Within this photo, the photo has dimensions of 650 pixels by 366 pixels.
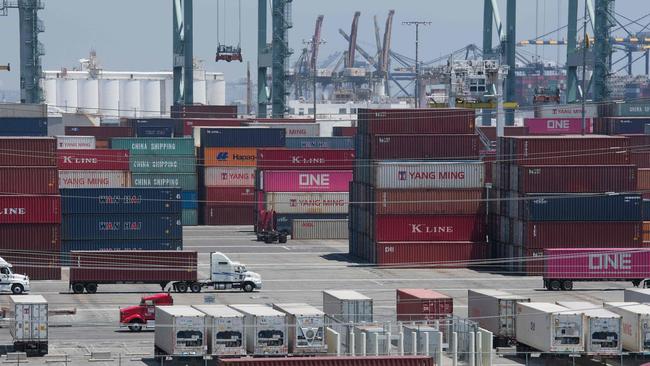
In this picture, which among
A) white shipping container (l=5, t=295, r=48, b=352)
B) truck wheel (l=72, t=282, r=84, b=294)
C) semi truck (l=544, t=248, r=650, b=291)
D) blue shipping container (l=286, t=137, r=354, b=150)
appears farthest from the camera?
blue shipping container (l=286, t=137, r=354, b=150)

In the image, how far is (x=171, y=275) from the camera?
7544 cm

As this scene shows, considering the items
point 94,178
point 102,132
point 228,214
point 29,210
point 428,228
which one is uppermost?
point 102,132

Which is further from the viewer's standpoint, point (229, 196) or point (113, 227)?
point (229, 196)

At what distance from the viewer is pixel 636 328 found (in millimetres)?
55375

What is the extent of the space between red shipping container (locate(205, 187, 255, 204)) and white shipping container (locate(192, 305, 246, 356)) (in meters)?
62.8

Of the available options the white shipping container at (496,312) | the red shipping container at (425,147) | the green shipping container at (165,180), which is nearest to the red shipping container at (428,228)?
the red shipping container at (425,147)

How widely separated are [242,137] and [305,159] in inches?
370

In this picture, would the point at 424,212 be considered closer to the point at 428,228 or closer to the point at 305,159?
the point at 428,228

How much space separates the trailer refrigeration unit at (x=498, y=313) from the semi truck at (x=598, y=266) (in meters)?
16.4

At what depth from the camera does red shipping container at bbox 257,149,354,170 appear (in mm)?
109875

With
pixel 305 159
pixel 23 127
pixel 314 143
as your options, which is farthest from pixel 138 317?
pixel 314 143

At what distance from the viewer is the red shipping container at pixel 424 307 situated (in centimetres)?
5969

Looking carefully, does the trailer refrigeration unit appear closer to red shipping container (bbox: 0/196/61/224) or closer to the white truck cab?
the white truck cab

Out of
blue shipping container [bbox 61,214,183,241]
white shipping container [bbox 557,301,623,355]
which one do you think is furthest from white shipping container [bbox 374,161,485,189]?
white shipping container [bbox 557,301,623,355]
